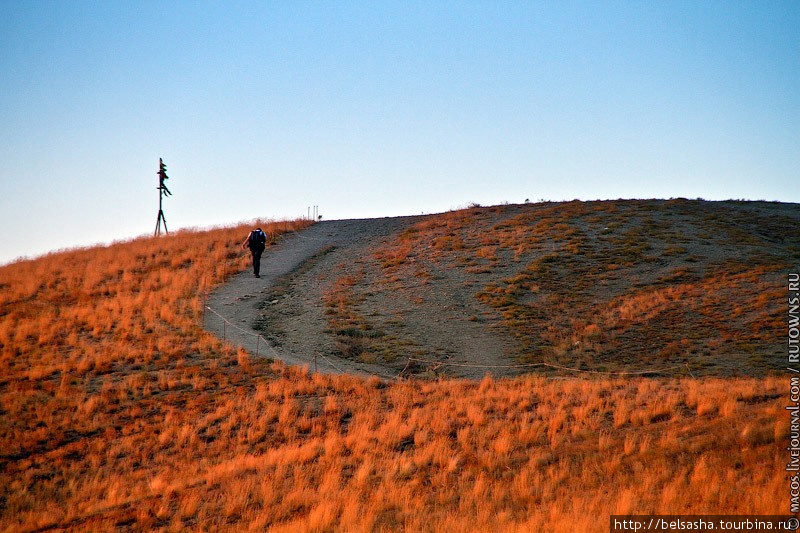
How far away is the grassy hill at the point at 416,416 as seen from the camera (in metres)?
9.98

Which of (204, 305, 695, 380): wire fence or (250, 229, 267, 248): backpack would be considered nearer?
(204, 305, 695, 380): wire fence

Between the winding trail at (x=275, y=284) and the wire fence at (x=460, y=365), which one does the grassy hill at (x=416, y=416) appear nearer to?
the wire fence at (x=460, y=365)

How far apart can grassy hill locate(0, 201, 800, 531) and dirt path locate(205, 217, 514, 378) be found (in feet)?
3.24

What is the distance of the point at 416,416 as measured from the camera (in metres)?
14.2

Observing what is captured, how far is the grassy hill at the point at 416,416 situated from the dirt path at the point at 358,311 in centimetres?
99

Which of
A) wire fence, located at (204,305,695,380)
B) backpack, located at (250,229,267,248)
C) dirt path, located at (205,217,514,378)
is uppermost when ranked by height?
backpack, located at (250,229,267,248)

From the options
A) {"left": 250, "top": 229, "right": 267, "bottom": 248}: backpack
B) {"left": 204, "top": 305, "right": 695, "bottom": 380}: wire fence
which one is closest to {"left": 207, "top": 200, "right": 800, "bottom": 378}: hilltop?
{"left": 204, "top": 305, "right": 695, "bottom": 380}: wire fence

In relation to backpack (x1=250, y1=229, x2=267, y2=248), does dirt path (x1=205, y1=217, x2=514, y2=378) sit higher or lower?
lower

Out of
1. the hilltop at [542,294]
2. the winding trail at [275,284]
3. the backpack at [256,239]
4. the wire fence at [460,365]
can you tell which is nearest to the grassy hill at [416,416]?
the hilltop at [542,294]

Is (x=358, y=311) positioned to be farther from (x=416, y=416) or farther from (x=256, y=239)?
(x=416, y=416)

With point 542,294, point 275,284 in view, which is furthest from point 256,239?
point 542,294

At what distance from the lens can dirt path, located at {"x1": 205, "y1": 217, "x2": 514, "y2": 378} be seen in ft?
66.5

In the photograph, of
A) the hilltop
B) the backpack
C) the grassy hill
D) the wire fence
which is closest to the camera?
the grassy hill

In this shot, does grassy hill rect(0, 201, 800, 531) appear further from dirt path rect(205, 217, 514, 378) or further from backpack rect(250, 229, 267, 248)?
backpack rect(250, 229, 267, 248)
